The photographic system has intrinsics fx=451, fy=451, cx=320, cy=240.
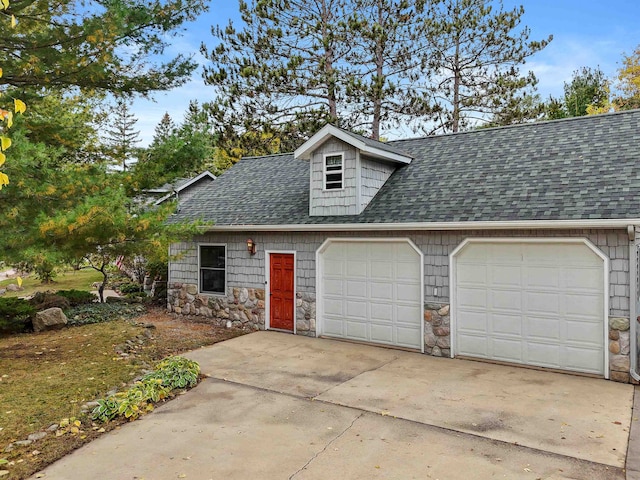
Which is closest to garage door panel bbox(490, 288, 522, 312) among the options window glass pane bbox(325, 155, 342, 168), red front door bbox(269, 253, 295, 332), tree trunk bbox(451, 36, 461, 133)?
window glass pane bbox(325, 155, 342, 168)

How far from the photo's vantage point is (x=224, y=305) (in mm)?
11445

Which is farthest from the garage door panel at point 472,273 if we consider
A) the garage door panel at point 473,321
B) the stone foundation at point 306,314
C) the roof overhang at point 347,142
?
the stone foundation at point 306,314

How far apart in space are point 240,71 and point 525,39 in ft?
39.0

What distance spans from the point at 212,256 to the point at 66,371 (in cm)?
496

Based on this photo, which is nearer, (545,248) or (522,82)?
(545,248)

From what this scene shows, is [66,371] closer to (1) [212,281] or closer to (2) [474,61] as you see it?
(1) [212,281]

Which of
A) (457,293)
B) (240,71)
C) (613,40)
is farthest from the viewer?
(613,40)

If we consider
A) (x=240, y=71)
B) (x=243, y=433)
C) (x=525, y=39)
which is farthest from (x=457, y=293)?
(x=525, y=39)

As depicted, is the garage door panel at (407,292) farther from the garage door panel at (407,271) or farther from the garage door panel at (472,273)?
the garage door panel at (472,273)

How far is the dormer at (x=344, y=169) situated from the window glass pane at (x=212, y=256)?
2.90 metres

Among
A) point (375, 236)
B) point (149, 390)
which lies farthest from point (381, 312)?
point (149, 390)

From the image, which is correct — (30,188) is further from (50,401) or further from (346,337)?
(346,337)

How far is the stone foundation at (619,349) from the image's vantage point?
6.81 meters

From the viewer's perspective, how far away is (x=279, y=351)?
8.77 m
